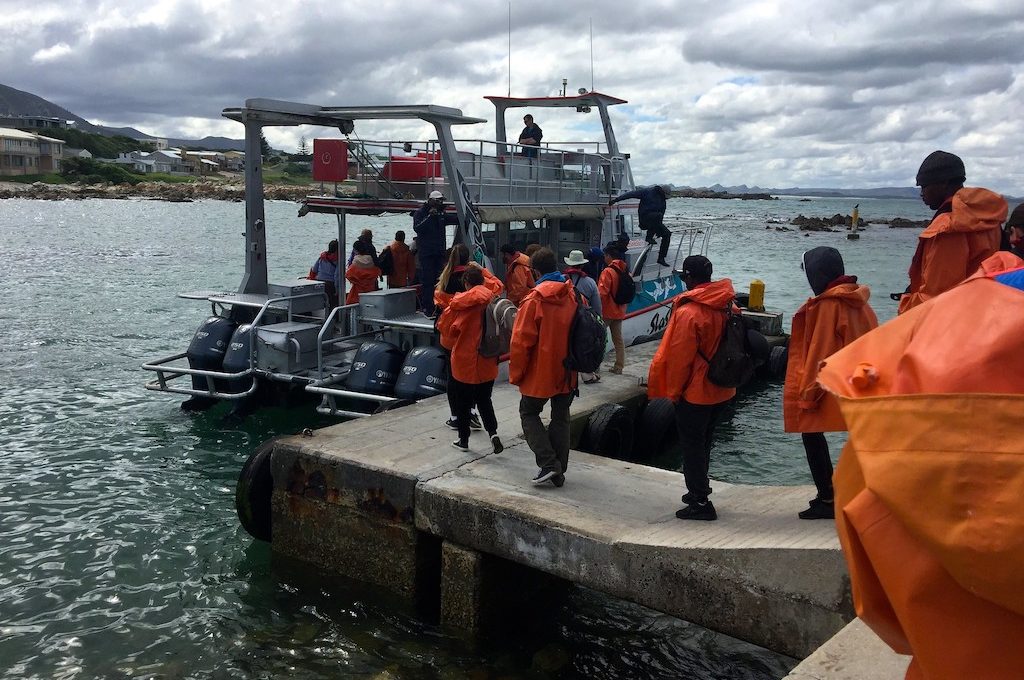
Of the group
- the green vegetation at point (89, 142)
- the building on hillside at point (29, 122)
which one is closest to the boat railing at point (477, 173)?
the green vegetation at point (89, 142)

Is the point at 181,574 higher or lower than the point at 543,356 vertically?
lower

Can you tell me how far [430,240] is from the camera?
11.3 metres

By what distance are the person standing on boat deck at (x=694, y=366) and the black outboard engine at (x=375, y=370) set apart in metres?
5.32

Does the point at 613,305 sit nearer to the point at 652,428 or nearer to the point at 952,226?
the point at 652,428

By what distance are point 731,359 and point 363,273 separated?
8.21m

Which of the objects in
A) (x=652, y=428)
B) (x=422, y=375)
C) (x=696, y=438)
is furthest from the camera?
(x=652, y=428)

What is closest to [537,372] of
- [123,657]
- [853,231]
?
[123,657]

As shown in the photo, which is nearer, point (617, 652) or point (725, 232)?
point (617, 652)

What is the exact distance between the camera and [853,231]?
255 feet

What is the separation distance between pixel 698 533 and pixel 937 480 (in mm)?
4205

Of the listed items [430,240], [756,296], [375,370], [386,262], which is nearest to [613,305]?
[430,240]

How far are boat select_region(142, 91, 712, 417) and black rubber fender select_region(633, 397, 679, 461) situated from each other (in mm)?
2507

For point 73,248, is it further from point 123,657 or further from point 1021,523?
point 1021,523

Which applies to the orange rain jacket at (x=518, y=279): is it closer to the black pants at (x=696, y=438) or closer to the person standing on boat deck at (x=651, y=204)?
the person standing on boat deck at (x=651, y=204)
